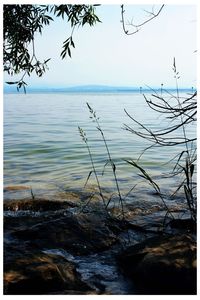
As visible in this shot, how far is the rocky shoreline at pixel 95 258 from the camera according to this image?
11.8 ft

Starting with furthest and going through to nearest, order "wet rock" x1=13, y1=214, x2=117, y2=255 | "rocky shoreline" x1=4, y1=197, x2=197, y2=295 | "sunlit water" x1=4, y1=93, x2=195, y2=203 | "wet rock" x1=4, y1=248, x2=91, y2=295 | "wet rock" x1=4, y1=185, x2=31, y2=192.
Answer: "sunlit water" x1=4, y1=93, x2=195, y2=203, "wet rock" x1=4, y1=185, x2=31, y2=192, "wet rock" x1=13, y1=214, x2=117, y2=255, "rocky shoreline" x1=4, y1=197, x2=197, y2=295, "wet rock" x1=4, y1=248, x2=91, y2=295

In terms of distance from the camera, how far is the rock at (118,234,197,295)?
3.61 metres

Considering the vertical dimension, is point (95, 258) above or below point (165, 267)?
below

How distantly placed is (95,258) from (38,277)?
1128 millimetres

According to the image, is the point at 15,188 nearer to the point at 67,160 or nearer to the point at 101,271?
the point at 67,160

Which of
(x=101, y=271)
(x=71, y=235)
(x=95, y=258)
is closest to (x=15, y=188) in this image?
(x=71, y=235)

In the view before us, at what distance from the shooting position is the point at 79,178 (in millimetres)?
9773

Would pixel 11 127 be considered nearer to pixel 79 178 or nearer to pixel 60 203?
pixel 79 178

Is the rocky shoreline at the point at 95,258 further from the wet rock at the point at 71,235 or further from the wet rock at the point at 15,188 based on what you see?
the wet rock at the point at 15,188

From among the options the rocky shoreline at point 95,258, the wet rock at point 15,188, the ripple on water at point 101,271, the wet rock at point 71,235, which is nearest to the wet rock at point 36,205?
the rocky shoreline at point 95,258

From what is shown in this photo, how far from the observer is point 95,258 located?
4594 millimetres

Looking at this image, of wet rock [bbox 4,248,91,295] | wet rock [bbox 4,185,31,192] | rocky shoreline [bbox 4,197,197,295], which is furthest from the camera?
wet rock [bbox 4,185,31,192]

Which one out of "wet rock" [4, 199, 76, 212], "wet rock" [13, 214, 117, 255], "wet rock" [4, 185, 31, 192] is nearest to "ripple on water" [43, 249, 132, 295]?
"wet rock" [13, 214, 117, 255]

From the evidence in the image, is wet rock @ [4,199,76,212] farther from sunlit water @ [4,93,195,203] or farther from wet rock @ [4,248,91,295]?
wet rock @ [4,248,91,295]
